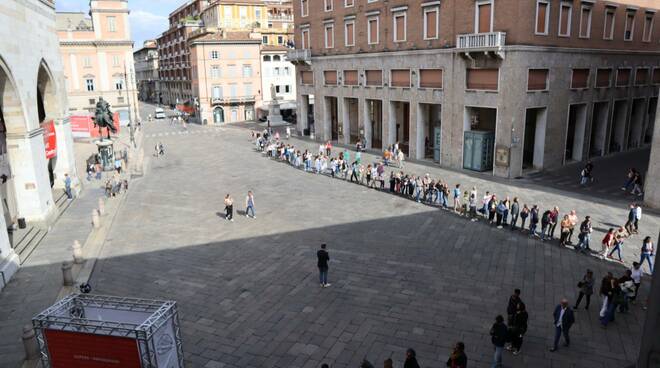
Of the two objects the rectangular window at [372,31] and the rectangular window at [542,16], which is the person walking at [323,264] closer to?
the rectangular window at [542,16]

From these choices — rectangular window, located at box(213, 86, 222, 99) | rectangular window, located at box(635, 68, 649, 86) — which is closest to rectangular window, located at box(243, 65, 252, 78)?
rectangular window, located at box(213, 86, 222, 99)

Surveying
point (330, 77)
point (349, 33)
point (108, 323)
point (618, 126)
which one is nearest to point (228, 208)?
point (108, 323)

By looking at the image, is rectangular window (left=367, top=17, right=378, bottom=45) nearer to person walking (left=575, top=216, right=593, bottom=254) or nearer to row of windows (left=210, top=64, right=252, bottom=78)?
person walking (left=575, top=216, right=593, bottom=254)

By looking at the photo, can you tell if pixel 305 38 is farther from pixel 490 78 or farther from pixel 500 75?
pixel 500 75

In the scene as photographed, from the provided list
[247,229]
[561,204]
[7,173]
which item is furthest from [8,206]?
[561,204]

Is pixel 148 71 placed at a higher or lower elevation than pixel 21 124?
higher

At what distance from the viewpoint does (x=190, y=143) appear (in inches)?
1997

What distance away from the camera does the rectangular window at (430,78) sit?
3291 centimetres

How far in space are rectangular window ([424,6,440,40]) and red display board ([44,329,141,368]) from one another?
29.2m

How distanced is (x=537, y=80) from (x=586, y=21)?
6.20m

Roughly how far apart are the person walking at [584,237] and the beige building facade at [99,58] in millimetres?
59632

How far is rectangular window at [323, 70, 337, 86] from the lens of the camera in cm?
4372

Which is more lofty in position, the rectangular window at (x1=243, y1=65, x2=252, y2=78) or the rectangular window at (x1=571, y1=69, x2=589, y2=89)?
the rectangular window at (x1=243, y1=65, x2=252, y2=78)

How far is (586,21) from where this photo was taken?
102ft
